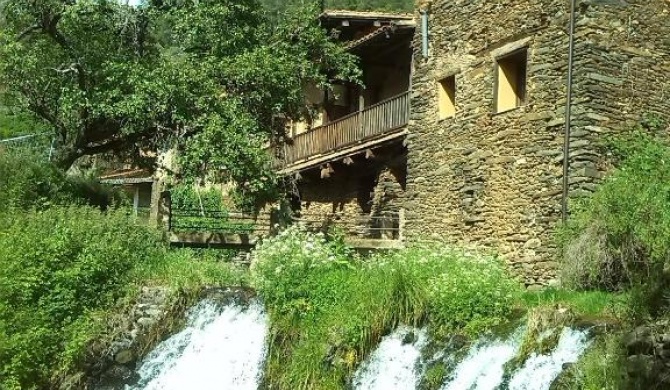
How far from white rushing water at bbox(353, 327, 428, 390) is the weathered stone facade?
13.6 ft

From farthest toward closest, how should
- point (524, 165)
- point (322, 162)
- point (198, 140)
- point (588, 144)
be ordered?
point (322, 162) → point (198, 140) → point (524, 165) → point (588, 144)

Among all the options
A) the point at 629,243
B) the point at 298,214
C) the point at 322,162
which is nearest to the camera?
the point at 629,243

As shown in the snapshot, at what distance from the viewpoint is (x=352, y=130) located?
20.4m

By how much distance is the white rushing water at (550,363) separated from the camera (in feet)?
26.7

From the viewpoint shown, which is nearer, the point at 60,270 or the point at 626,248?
the point at 626,248

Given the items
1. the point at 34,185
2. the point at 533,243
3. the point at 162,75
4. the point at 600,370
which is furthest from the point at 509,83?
the point at 34,185

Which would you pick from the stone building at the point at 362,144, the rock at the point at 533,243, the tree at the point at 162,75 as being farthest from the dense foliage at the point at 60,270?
the rock at the point at 533,243

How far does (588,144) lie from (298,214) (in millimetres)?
11780

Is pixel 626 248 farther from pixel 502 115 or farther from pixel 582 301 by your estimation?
pixel 502 115

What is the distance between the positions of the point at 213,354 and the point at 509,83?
25.4 feet

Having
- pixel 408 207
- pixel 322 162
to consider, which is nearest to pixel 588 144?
pixel 408 207

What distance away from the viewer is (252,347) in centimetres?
1189

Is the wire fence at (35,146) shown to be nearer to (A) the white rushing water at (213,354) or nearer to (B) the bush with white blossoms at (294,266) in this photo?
(A) the white rushing water at (213,354)

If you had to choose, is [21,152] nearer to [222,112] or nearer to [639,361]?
[222,112]
